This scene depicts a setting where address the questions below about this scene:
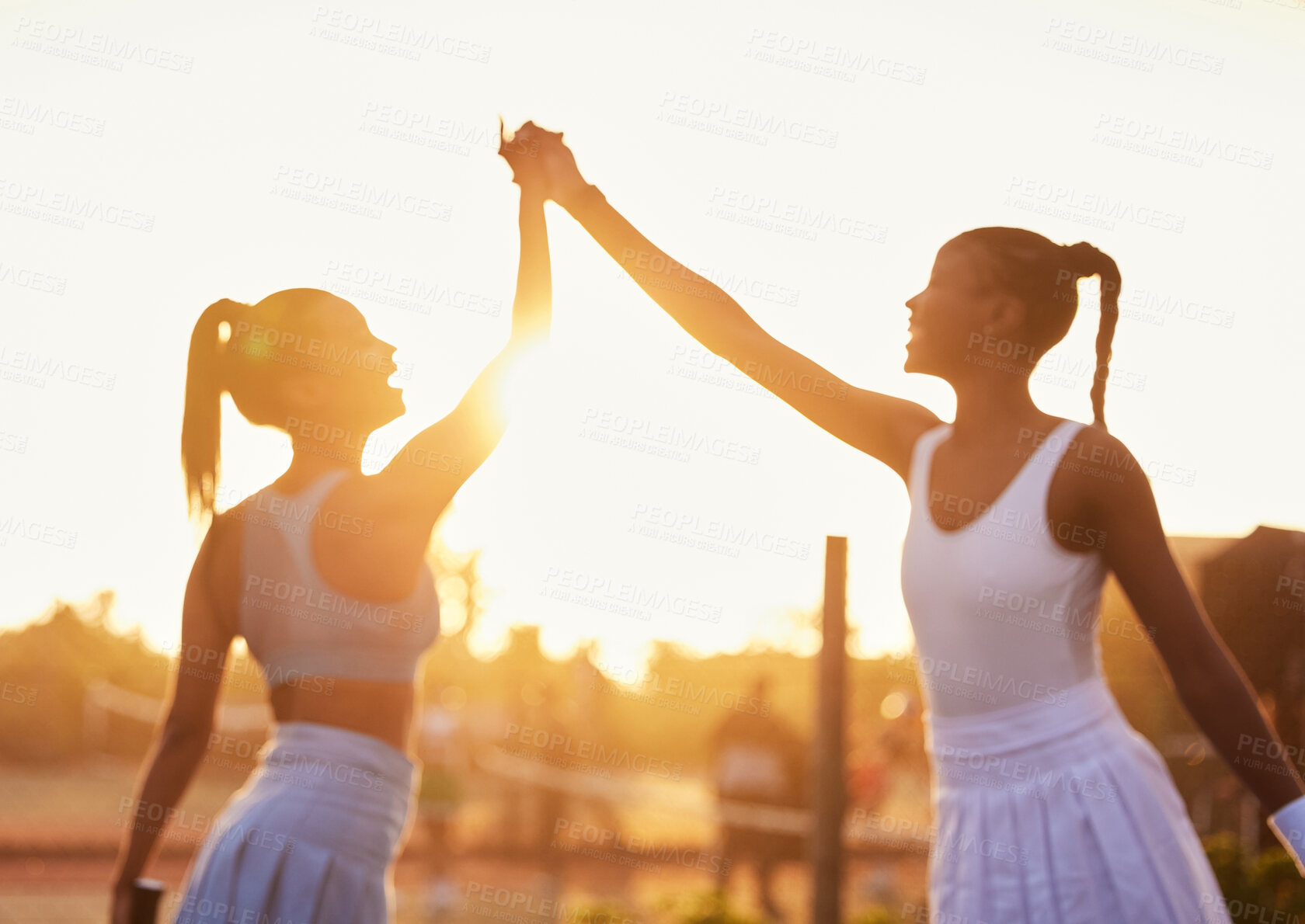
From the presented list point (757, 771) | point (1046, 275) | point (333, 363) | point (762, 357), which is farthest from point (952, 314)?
point (757, 771)

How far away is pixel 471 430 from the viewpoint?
2277 millimetres

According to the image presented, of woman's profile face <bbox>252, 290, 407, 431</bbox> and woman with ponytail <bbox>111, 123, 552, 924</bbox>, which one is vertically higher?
woman's profile face <bbox>252, 290, 407, 431</bbox>

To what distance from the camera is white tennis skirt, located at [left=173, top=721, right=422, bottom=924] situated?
2.29 metres

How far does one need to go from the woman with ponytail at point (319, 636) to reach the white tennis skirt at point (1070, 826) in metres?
1.12

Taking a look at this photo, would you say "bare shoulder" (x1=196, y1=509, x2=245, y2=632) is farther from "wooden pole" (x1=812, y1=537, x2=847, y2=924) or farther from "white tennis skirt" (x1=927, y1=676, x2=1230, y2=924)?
"wooden pole" (x1=812, y1=537, x2=847, y2=924)

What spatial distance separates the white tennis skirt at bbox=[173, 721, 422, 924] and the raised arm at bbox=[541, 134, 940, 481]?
1.09 meters

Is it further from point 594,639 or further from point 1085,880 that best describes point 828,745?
point 594,639

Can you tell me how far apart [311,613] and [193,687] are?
15.9 inches

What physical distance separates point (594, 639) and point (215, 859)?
10030 mm

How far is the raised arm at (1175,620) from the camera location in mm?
1786

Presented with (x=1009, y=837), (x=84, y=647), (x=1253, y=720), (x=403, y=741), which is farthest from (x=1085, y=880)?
(x=84, y=647)

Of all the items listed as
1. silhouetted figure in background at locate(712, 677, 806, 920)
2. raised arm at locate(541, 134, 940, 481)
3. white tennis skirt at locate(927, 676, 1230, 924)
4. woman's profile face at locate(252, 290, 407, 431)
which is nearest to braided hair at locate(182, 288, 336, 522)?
woman's profile face at locate(252, 290, 407, 431)

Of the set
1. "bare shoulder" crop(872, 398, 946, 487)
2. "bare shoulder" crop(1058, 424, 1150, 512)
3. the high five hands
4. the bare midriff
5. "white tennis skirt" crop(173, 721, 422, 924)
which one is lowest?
"white tennis skirt" crop(173, 721, 422, 924)

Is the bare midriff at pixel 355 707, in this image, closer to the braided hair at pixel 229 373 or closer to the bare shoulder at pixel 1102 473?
the braided hair at pixel 229 373
